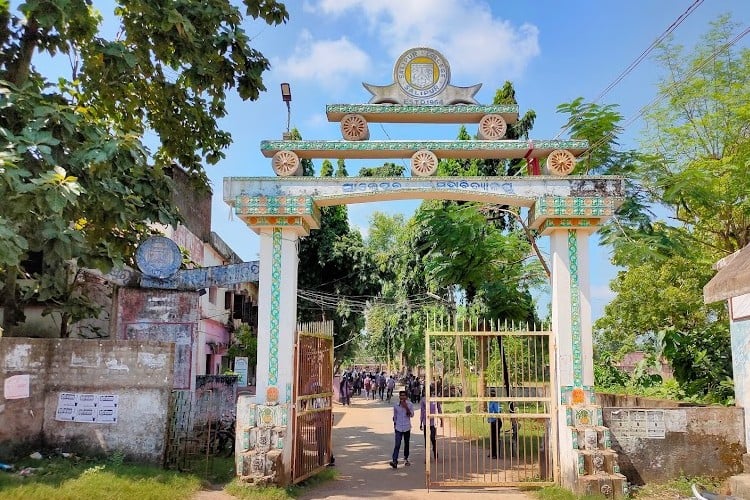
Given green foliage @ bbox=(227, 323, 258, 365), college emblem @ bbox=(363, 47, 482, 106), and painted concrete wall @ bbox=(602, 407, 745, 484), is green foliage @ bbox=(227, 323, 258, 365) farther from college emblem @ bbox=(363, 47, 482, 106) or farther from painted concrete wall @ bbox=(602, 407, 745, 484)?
painted concrete wall @ bbox=(602, 407, 745, 484)

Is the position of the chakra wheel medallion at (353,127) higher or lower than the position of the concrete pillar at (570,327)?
higher

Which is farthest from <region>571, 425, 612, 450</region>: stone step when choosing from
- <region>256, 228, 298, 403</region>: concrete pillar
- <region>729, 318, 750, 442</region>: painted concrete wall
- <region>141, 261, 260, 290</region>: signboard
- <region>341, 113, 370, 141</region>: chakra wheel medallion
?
<region>141, 261, 260, 290</region>: signboard

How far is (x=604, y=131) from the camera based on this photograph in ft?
34.4

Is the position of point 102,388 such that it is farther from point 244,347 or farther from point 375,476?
point 244,347

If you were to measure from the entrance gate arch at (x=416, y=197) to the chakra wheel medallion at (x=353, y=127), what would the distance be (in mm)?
20

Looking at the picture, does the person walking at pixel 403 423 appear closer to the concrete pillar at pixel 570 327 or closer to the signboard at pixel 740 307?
the concrete pillar at pixel 570 327

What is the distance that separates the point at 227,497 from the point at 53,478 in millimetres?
2009

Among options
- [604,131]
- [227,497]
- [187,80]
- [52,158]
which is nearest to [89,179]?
[52,158]

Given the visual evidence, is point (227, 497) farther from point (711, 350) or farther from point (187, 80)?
point (711, 350)

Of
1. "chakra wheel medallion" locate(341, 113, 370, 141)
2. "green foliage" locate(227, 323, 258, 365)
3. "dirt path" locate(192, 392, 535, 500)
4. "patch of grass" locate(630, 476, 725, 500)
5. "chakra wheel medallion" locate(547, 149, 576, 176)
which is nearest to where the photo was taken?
"patch of grass" locate(630, 476, 725, 500)

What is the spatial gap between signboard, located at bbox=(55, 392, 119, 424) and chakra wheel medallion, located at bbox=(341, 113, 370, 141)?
4.88m

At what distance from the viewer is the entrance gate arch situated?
26.6 ft

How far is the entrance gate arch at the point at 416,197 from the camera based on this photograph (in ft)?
26.6

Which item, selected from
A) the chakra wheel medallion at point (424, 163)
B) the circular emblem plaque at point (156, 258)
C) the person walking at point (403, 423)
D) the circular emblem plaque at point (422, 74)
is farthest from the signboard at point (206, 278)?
the circular emblem plaque at point (422, 74)
